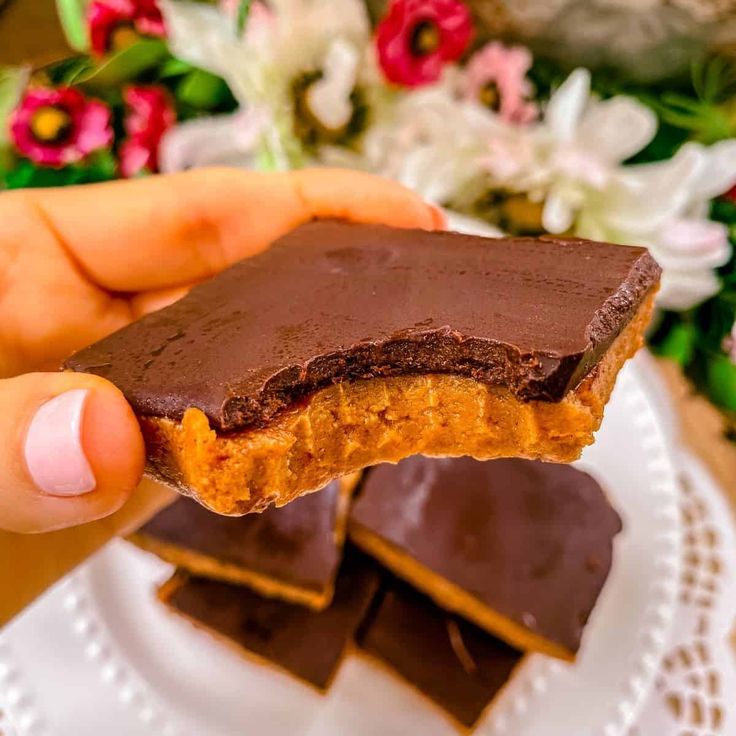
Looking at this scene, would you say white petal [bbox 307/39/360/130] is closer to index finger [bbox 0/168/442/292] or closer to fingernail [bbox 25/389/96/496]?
index finger [bbox 0/168/442/292]

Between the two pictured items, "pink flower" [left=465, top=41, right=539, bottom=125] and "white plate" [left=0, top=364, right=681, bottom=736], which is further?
"pink flower" [left=465, top=41, right=539, bottom=125]

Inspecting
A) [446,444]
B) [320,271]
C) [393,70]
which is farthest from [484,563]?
[393,70]

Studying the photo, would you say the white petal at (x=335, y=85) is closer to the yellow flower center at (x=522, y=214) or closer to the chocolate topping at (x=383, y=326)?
the yellow flower center at (x=522, y=214)

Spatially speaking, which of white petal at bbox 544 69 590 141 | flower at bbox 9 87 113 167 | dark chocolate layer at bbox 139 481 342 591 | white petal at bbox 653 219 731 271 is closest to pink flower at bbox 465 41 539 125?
white petal at bbox 544 69 590 141

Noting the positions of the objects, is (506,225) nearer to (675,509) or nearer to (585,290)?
(675,509)

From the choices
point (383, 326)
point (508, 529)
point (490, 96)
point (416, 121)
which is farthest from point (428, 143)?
point (383, 326)

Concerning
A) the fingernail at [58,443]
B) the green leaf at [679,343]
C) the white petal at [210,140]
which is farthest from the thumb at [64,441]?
the green leaf at [679,343]
